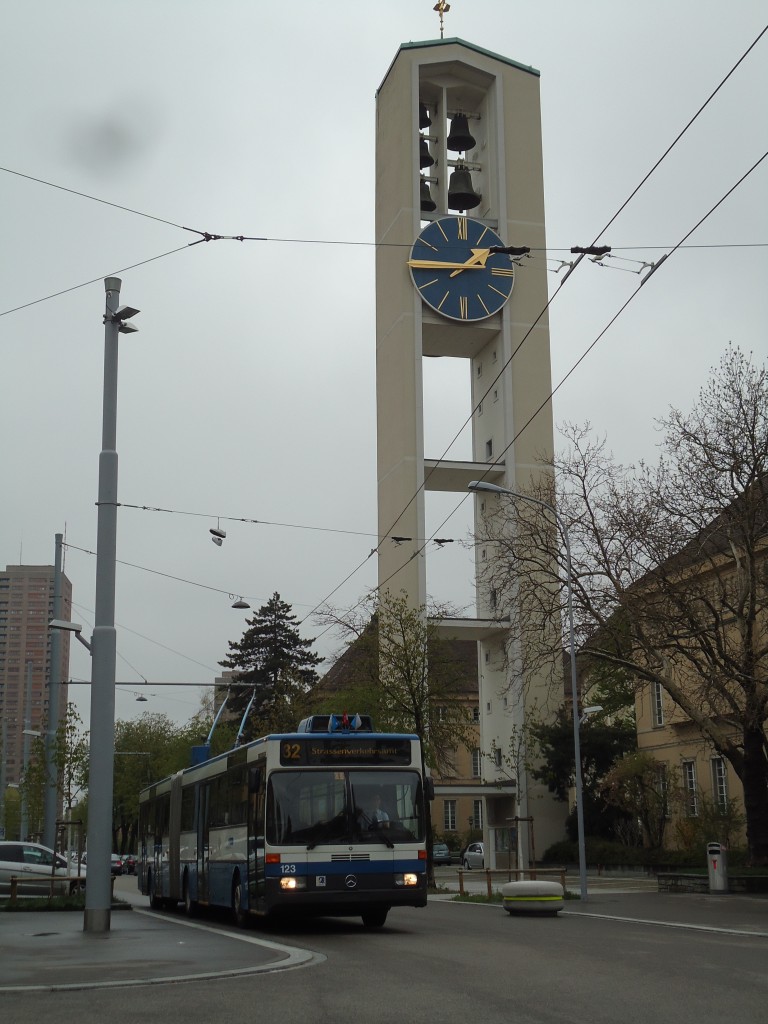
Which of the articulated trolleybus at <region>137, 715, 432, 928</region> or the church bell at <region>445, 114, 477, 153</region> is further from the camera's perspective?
the church bell at <region>445, 114, 477, 153</region>

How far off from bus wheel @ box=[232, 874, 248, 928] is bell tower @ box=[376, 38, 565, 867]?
3077 centimetres

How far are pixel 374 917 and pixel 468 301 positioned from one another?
3683 cm

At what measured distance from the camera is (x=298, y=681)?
55.4 meters

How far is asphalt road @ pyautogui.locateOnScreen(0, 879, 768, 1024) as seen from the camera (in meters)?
8.97

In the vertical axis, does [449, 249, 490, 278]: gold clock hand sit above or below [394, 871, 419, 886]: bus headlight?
above

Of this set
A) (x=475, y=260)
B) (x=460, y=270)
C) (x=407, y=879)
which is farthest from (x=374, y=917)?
(x=475, y=260)

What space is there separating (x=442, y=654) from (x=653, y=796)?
1301cm

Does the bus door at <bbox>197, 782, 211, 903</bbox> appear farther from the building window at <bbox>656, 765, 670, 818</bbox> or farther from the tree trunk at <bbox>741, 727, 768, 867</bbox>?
the building window at <bbox>656, 765, 670, 818</bbox>

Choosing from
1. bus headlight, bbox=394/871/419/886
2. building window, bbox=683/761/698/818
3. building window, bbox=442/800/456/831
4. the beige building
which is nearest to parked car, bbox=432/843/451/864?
building window, bbox=442/800/456/831

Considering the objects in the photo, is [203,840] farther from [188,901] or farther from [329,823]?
[329,823]

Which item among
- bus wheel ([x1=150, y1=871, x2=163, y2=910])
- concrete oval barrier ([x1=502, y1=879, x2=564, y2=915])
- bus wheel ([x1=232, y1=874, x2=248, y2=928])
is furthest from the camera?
bus wheel ([x1=150, y1=871, x2=163, y2=910])

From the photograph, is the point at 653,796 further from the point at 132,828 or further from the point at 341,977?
the point at 132,828

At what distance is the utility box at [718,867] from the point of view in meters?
30.5

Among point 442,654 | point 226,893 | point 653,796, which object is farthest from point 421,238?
point 226,893
